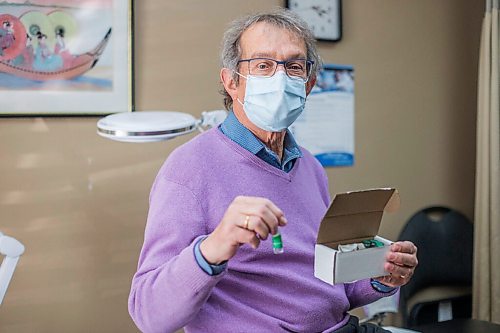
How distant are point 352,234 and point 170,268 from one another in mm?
386

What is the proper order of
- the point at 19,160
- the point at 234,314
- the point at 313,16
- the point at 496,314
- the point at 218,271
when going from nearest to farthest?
the point at 218,271
the point at 234,314
the point at 19,160
the point at 313,16
the point at 496,314

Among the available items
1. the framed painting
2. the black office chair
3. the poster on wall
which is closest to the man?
the framed painting

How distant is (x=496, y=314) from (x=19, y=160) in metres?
2.08

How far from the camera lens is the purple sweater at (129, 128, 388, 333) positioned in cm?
110

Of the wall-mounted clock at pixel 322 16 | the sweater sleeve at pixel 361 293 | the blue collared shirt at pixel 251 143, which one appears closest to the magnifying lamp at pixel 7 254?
the blue collared shirt at pixel 251 143

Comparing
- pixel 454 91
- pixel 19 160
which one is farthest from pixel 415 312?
pixel 19 160

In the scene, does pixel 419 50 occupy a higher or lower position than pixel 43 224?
higher

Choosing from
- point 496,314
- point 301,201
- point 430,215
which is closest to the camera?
point 301,201

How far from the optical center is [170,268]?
1.08m

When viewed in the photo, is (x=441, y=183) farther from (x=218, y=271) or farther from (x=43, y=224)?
(x=218, y=271)

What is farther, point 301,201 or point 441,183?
point 441,183

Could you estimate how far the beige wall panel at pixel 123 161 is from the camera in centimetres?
185

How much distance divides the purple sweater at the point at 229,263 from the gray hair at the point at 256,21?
0.17 meters

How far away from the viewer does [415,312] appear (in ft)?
8.69
